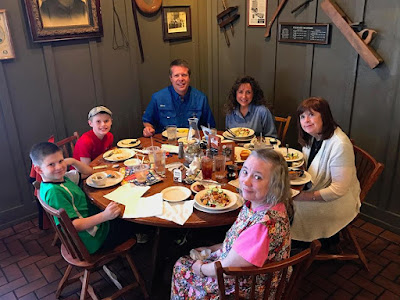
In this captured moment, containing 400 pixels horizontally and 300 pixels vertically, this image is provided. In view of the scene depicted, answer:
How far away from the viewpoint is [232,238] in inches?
68.1

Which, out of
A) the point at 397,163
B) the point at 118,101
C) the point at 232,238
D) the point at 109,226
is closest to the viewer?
the point at 232,238

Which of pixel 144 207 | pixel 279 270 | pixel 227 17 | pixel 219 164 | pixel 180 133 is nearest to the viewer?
pixel 279 270

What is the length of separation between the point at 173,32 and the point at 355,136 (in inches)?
87.2

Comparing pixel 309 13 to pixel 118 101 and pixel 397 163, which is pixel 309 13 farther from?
pixel 118 101

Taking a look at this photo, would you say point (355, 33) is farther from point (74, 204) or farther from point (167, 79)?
point (74, 204)

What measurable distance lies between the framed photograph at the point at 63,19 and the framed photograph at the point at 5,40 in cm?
19

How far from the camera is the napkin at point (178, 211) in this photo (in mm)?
1879

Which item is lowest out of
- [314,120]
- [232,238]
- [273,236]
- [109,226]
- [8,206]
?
[8,206]

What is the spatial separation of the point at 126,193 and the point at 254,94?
1590mm

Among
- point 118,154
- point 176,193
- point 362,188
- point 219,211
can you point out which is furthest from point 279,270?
point 118,154

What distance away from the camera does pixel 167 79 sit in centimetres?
413

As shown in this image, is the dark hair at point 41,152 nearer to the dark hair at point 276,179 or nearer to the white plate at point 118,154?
the white plate at point 118,154

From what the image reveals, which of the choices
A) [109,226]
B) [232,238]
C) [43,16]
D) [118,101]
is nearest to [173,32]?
[118,101]

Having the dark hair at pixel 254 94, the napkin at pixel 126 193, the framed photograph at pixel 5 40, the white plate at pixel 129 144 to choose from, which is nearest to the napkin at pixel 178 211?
the napkin at pixel 126 193
